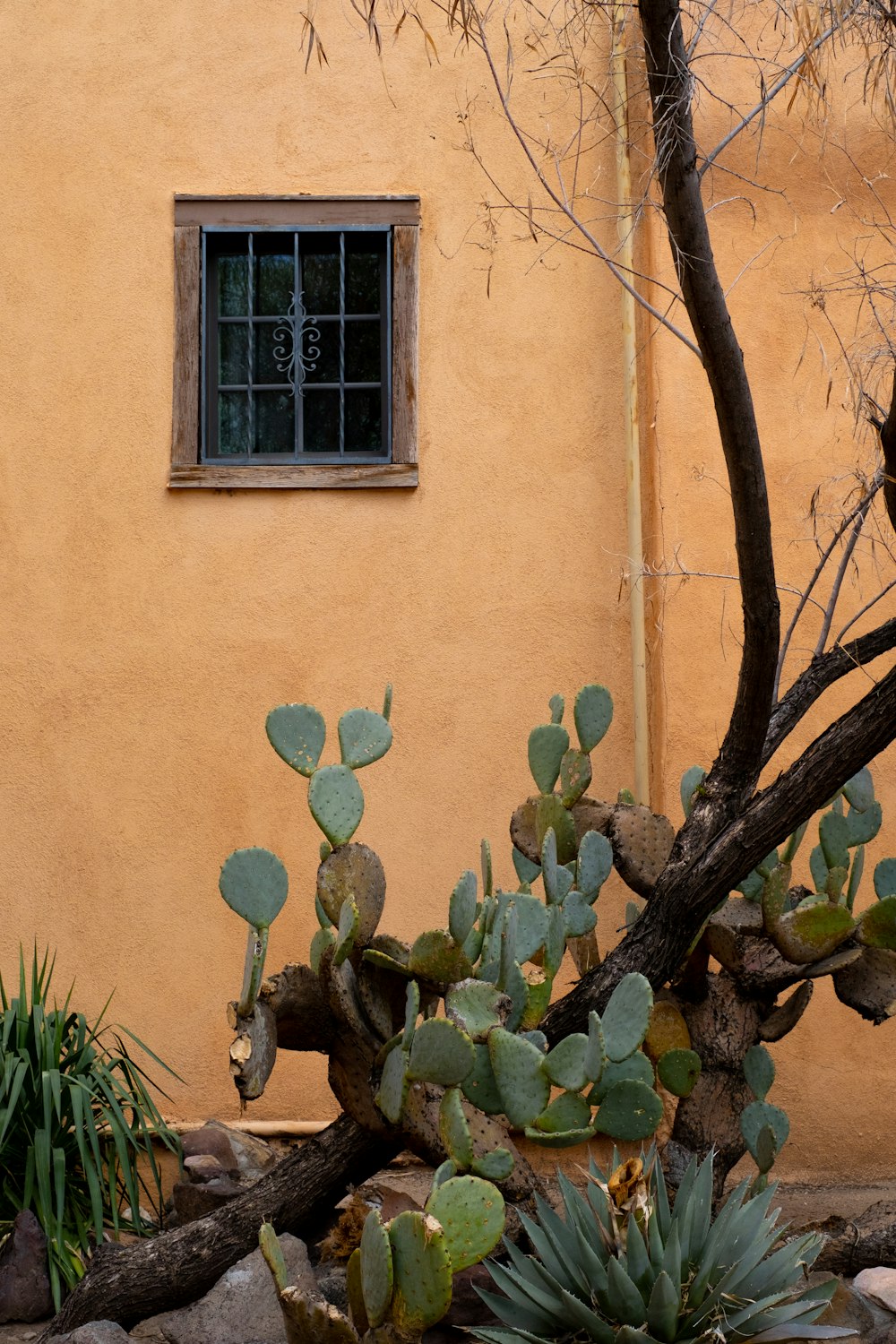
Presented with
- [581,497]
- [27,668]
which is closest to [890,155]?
[581,497]

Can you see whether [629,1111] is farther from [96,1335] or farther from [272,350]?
[272,350]

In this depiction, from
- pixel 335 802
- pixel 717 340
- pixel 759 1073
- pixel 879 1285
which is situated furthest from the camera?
pixel 759 1073

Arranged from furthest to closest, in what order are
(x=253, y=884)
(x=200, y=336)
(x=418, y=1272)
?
(x=200, y=336) → (x=253, y=884) → (x=418, y=1272)

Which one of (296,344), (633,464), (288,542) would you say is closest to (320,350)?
(296,344)

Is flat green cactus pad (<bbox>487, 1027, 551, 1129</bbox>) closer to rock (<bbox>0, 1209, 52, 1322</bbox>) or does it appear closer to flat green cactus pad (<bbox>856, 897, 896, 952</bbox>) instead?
flat green cactus pad (<bbox>856, 897, 896, 952</bbox>)

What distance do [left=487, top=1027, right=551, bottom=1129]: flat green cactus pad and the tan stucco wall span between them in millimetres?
2313

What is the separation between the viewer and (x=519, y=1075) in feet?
10.1

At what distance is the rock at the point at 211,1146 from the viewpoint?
15.8ft

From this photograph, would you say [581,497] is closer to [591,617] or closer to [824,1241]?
[591,617]

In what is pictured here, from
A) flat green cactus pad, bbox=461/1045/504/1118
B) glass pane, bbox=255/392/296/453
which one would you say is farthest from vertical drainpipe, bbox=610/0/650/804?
flat green cactus pad, bbox=461/1045/504/1118

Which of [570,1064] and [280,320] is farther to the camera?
[280,320]

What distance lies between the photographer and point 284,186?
19.1ft

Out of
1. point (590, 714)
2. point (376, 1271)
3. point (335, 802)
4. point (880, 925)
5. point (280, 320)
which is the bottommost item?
point (376, 1271)

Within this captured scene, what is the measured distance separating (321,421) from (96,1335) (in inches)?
143
